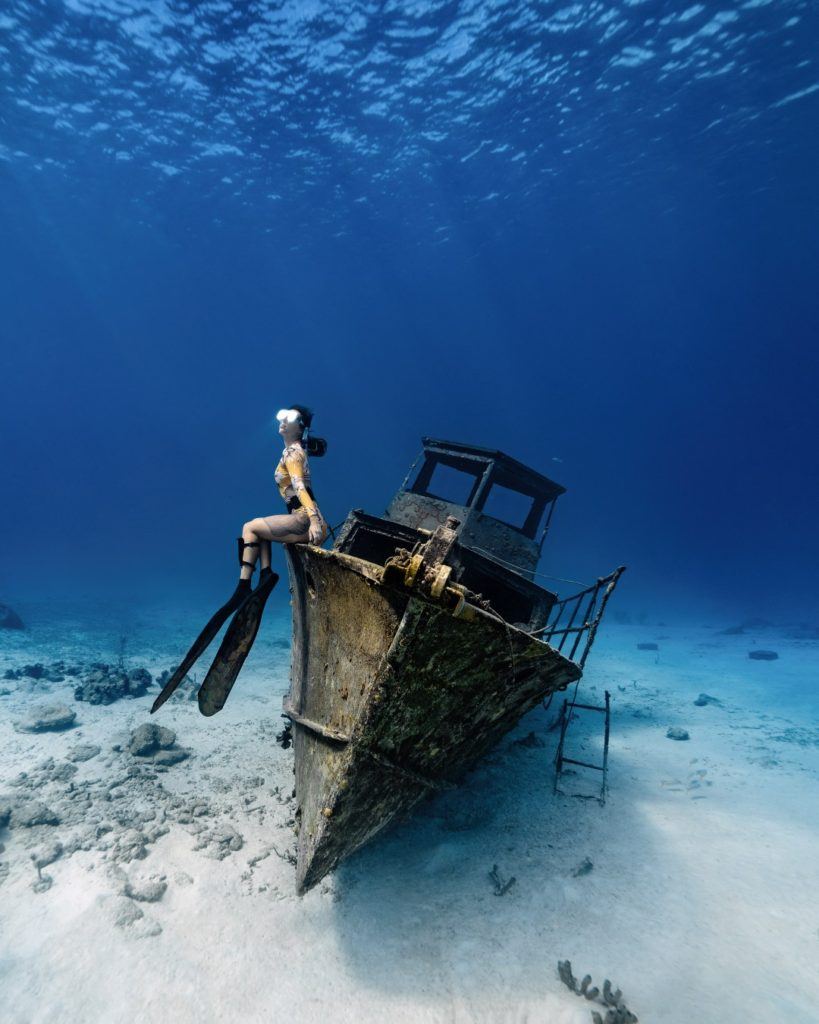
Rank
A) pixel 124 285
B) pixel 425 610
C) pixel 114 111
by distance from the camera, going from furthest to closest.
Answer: pixel 124 285 < pixel 114 111 < pixel 425 610

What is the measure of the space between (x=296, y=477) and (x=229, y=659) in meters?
2.72

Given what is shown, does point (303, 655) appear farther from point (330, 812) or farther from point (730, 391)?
point (730, 391)

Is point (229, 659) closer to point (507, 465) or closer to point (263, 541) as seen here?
point (263, 541)

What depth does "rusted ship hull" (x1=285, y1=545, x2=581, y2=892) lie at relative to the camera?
3.44m

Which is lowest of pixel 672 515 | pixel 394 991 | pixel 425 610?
pixel 394 991

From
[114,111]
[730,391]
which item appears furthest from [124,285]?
[730,391]

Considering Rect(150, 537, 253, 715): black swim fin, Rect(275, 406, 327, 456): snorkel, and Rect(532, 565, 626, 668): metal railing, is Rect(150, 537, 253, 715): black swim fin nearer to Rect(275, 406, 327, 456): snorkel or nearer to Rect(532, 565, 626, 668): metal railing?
Rect(275, 406, 327, 456): snorkel

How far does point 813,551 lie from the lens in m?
106

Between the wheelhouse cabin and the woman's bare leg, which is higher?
the wheelhouse cabin

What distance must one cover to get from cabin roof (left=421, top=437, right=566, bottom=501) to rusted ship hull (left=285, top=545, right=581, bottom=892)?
5.41 meters

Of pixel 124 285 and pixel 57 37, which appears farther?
pixel 124 285

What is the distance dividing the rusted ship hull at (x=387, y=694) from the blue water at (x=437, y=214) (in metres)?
31.4

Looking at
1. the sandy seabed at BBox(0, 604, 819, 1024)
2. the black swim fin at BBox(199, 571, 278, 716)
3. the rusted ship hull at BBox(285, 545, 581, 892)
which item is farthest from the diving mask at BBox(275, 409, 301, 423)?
the sandy seabed at BBox(0, 604, 819, 1024)

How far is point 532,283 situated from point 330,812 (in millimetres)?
92149
